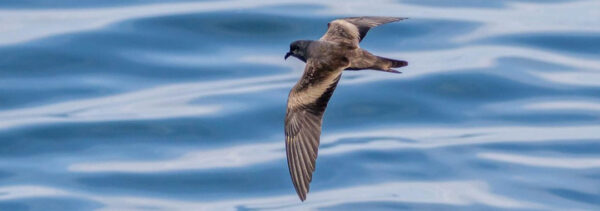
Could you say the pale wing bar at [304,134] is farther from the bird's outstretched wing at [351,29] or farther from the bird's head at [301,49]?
the bird's outstretched wing at [351,29]

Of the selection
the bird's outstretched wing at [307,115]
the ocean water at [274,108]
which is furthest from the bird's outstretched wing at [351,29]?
the ocean water at [274,108]

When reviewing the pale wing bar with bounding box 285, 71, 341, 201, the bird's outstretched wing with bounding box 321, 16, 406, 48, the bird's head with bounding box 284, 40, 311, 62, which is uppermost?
the bird's outstretched wing with bounding box 321, 16, 406, 48

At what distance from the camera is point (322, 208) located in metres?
10.4

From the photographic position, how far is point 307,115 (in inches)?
312

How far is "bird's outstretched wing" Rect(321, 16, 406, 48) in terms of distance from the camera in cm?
836

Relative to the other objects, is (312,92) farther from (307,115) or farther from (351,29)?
(351,29)

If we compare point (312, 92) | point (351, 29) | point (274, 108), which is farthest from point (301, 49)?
point (274, 108)

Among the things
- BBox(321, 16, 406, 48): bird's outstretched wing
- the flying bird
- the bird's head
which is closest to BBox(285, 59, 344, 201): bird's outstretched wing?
the flying bird

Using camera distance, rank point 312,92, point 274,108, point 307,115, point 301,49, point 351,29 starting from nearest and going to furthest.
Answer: point 312,92
point 307,115
point 301,49
point 351,29
point 274,108

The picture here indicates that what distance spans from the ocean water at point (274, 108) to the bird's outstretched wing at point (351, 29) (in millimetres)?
2035

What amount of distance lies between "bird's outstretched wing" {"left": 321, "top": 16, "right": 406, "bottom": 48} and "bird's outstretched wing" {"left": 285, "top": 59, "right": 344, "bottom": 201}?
42 centimetres

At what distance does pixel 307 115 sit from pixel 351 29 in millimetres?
945

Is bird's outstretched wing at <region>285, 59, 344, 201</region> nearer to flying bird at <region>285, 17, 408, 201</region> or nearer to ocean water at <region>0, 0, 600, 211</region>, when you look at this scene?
flying bird at <region>285, 17, 408, 201</region>

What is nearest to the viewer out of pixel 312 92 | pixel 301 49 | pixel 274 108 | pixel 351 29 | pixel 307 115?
pixel 312 92
